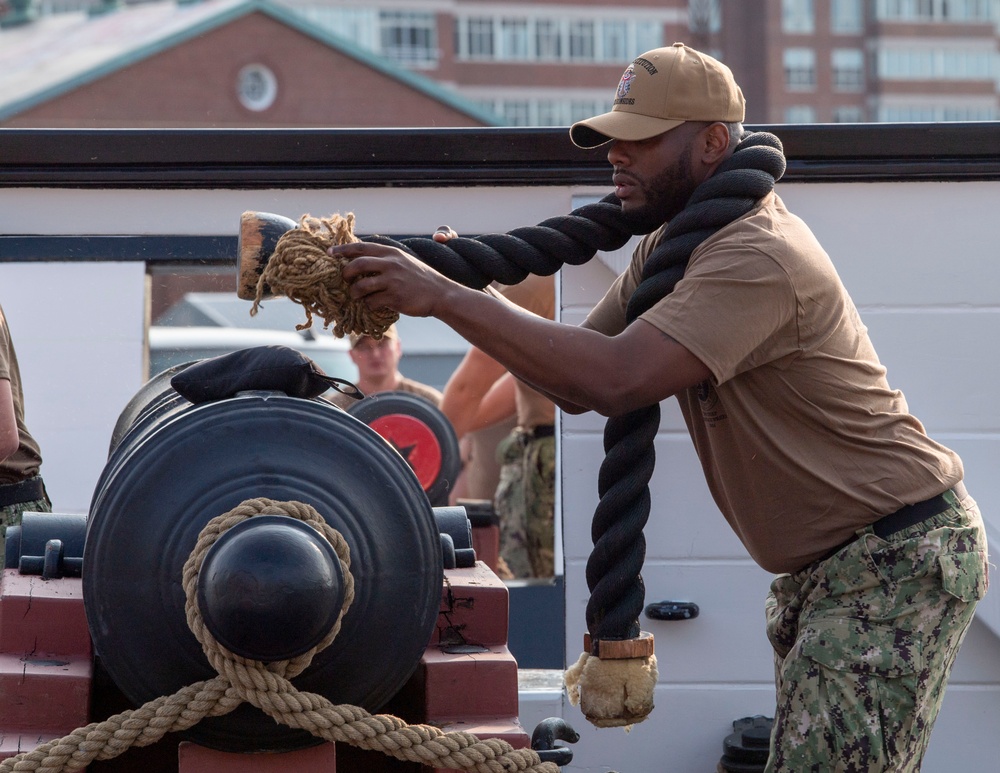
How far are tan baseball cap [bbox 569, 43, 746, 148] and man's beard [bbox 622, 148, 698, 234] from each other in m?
0.08

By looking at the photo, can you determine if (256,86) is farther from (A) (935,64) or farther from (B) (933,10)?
(B) (933,10)

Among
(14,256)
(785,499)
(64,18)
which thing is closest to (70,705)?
(785,499)

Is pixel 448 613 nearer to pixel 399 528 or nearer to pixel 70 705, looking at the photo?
pixel 399 528

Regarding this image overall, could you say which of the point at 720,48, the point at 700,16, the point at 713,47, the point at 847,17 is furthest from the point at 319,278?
the point at 847,17

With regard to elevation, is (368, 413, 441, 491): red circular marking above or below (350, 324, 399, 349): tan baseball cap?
below

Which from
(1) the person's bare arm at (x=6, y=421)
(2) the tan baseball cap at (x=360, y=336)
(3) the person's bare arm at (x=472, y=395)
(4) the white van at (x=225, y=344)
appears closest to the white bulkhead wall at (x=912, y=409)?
(2) the tan baseball cap at (x=360, y=336)

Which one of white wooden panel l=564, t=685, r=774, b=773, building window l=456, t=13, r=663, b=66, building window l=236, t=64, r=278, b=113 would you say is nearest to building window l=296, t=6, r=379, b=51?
building window l=456, t=13, r=663, b=66

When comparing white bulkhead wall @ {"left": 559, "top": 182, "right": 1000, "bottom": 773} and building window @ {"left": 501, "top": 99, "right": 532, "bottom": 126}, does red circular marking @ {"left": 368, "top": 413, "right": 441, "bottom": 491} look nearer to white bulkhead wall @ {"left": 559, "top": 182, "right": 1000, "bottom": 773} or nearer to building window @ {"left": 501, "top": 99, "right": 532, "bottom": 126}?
white bulkhead wall @ {"left": 559, "top": 182, "right": 1000, "bottom": 773}

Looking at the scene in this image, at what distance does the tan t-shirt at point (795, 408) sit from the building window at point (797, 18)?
2274 inches

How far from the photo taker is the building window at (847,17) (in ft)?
196

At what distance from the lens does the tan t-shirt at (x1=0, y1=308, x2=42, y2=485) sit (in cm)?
370

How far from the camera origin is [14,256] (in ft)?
13.0

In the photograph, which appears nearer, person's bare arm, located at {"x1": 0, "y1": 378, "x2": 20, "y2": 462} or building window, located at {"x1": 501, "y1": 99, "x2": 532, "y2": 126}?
person's bare arm, located at {"x1": 0, "y1": 378, "x2": 20, "y2": 462}

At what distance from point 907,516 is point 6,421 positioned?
7.20ft
